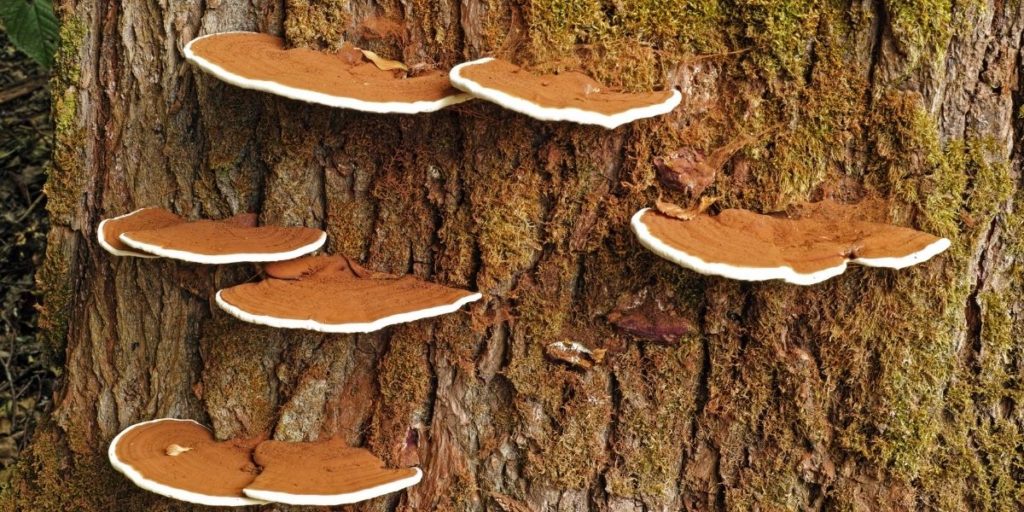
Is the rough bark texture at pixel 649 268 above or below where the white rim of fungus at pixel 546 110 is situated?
below

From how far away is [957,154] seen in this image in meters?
3.19

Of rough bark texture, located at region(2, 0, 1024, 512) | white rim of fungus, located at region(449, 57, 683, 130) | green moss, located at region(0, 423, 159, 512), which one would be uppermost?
white rim of fungus, located at region(449, 57, 683, 130)

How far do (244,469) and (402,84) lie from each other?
1.70m

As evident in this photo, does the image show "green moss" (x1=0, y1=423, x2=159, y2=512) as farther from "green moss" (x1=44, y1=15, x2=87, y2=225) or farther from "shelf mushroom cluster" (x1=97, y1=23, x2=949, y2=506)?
"green moss" (x1=44, y1=15, x2=87, y2=225)

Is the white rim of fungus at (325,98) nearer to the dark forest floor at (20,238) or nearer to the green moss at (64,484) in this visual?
the green moss at (64,484)

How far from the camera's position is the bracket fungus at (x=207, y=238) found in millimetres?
2938

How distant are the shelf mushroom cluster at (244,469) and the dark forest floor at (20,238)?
11.6 ft

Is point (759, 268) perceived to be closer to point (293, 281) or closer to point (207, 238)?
point (293, 281)

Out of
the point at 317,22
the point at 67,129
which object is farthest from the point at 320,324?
the point at 67,129

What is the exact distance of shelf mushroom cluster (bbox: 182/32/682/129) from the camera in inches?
101

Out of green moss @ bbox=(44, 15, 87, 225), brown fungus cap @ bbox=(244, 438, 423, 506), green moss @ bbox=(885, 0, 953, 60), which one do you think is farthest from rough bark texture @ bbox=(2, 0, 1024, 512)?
green moss @ bbox=(44, 15, 87, 225)

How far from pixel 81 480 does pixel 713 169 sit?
346 cm

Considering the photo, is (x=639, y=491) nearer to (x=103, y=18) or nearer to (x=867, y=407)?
(x=867, y=407)

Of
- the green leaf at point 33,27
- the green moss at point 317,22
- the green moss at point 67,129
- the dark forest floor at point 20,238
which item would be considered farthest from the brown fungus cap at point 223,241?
the dark forest floor at point 20,238
